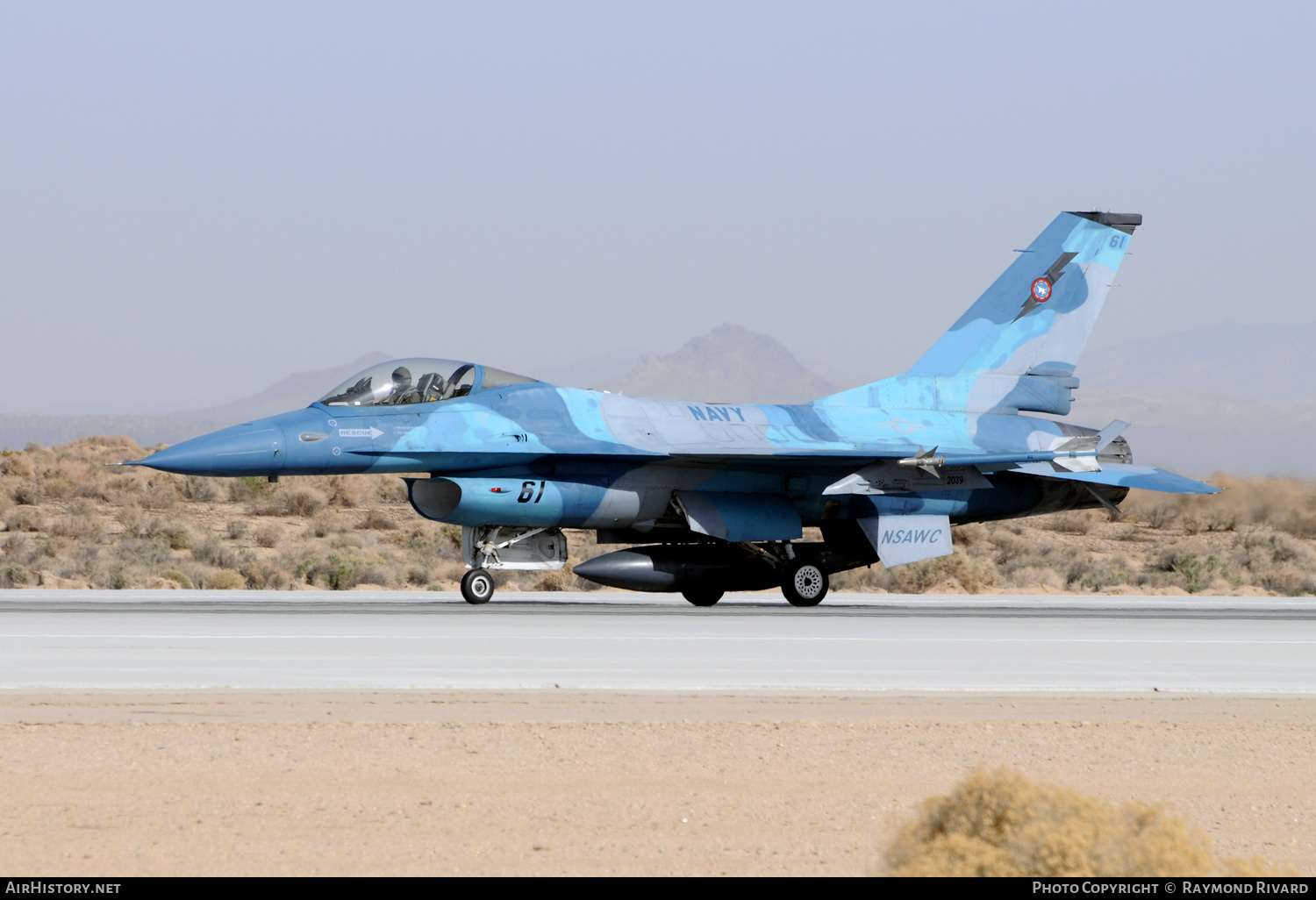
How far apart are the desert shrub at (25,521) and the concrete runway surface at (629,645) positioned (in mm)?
16923

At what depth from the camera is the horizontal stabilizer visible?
70.9 ft

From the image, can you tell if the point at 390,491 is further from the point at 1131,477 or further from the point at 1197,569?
the point at 1131,477

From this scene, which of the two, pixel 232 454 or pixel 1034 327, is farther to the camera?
pixel 1034 327

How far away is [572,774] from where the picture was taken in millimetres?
7199

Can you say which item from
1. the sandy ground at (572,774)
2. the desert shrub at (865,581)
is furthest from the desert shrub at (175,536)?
the sandy ground at (572,774)

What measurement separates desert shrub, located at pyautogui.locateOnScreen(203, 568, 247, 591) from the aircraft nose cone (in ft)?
30.3

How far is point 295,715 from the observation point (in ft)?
28.7

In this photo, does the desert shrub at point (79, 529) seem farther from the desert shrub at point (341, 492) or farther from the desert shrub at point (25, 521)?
the desert shrub at point (341, 492)

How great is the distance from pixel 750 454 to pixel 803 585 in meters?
2.35

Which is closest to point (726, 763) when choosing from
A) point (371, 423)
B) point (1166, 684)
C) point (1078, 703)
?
point (1078, 703)

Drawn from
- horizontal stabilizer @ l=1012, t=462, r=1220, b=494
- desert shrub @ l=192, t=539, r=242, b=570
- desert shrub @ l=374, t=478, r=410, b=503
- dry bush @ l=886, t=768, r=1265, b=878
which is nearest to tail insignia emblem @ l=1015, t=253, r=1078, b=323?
horizontal stabilizer @ l=1012, t=462, r=1220, b=494

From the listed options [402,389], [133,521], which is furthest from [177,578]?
[402,389]

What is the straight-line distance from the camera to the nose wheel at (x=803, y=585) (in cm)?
2042

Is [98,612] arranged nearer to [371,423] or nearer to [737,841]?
[371,423]
